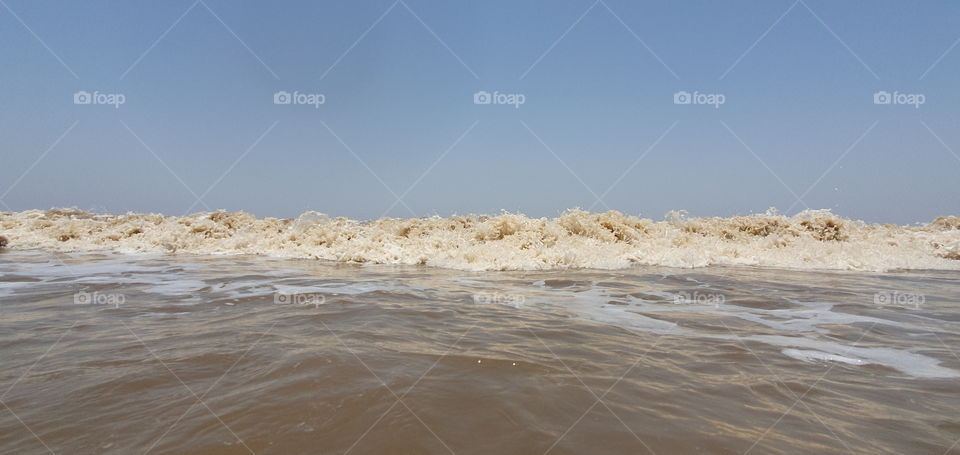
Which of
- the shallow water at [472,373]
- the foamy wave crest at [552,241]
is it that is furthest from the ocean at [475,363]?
the foamy wave crest at [552,241]

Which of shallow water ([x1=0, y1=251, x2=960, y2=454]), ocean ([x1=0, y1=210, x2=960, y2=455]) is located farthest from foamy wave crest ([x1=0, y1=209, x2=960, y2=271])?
shallow water ([x1=0, y1=251, x2=960, y2=454])

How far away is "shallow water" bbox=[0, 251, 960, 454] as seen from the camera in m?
1.59

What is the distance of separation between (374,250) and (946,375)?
7.92 metres

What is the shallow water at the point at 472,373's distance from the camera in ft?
5.22

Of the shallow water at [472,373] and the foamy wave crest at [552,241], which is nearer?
the shallow water at [472,373]

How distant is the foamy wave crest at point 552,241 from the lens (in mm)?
8047

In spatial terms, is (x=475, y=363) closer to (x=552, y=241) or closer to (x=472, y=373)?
(x=472, y=373)

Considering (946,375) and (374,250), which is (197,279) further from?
(946,375)

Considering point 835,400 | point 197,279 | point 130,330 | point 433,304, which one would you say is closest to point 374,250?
point 197,279

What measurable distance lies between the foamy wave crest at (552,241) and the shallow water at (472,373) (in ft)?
12.0

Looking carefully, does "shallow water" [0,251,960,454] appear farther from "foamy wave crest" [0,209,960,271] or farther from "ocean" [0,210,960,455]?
"foamy wave crest" [0,209,960,271]

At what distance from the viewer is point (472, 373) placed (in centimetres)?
220

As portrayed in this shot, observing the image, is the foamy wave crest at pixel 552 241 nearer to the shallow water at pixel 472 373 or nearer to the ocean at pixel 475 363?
the ocean at pixel 475 363

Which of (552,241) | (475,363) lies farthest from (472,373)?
(552,241)
